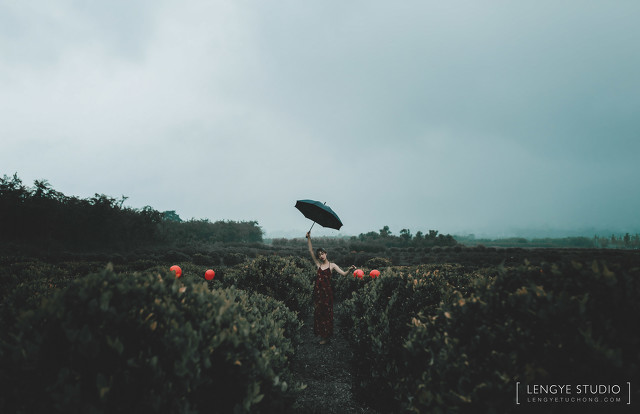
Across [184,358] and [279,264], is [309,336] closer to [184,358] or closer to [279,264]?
[279,264]

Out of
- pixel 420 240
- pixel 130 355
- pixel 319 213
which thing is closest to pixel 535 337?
pixel 130 355

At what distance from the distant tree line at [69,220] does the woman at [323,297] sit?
876 inches

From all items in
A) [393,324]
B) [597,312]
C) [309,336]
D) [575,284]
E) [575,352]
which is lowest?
[309,336]

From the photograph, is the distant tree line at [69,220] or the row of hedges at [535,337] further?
the distant tree line at [69,220]

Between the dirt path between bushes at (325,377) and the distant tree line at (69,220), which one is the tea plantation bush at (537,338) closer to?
the dirt path between bushes at (325,377)

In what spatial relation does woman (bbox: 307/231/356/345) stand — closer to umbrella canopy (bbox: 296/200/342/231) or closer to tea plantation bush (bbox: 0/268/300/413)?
umbrella canopy (bbox: 296/200/342/231)

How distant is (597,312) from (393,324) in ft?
10.6

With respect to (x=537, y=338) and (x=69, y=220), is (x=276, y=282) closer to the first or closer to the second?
(x=537, y=338)

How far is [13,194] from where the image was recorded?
62.8ft

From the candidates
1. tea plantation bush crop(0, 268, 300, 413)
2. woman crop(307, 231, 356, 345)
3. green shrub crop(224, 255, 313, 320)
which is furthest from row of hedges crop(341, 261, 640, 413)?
green shrub crop(224, 255, 313, 320)

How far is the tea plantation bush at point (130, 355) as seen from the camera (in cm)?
190

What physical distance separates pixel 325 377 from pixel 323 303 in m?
1.82

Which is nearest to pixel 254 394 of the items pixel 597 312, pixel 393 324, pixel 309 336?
pixel 597 312

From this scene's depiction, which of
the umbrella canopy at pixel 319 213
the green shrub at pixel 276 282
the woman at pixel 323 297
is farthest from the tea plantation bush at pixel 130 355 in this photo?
the green shrub at pixel 276 282
